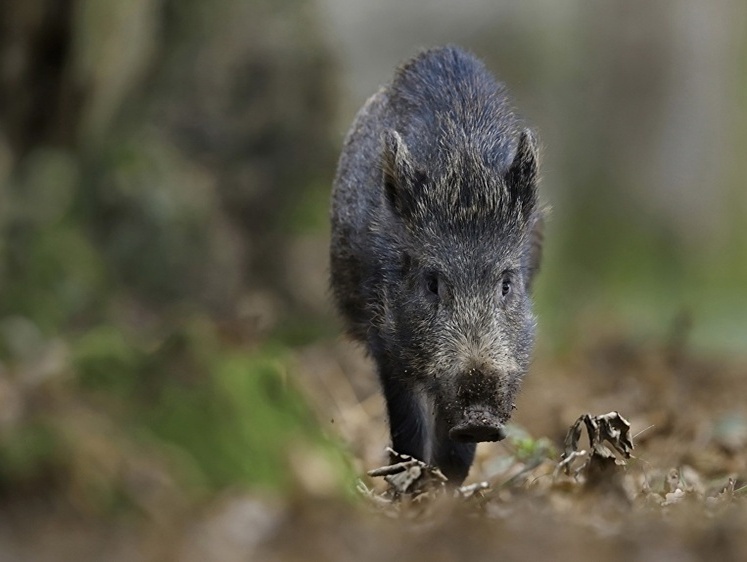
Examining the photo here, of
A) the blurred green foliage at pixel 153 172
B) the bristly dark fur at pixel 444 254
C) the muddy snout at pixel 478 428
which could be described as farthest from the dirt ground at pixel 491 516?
the blurred green foliage at pixel 153 172

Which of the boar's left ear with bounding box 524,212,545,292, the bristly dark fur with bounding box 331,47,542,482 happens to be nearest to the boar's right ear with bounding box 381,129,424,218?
the bristly dark fur with bounding box 331,47,542,482

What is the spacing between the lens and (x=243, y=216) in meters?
13.8

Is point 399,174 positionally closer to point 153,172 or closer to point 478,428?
point 478,428

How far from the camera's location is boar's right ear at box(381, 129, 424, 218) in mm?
7336

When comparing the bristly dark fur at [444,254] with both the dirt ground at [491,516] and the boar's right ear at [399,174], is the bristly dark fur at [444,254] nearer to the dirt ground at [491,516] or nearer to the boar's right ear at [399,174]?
the boar's right ear at [399,174]

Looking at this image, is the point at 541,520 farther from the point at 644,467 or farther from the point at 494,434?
the point at 644,467

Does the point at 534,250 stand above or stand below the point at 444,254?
above

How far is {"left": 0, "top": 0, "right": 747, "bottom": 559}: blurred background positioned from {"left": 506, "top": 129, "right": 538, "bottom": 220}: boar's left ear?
5.46 ft

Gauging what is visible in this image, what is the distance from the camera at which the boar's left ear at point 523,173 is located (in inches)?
289

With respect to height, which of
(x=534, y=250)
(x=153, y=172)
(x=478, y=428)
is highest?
(x=153, y=172)

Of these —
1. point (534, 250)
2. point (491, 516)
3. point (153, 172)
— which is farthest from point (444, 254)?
point (153, 172)

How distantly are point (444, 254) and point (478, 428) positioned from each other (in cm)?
133

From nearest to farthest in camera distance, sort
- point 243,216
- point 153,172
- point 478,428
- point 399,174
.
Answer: point 478,428, point 399,174, point 153,172, point 243,216

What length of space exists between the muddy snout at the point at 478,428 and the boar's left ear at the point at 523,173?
1581mm
